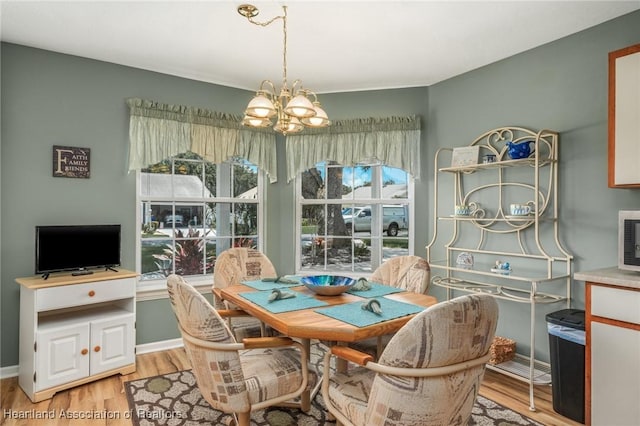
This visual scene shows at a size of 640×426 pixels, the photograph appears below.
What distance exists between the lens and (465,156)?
11.3 ft

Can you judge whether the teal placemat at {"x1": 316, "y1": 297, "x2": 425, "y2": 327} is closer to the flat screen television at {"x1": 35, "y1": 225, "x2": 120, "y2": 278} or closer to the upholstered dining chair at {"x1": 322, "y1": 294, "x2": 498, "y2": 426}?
the upholstered dining chair at {"x1": 322, "y1": 294, "x2": 498, "y2": 426}

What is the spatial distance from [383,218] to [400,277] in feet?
4.49

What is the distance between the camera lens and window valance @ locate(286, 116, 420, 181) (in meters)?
3.91

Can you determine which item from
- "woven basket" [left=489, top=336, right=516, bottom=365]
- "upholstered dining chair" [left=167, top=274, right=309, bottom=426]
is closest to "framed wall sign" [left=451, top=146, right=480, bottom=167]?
"woven basket" [left=489, top=336, right=516, bottom=365]

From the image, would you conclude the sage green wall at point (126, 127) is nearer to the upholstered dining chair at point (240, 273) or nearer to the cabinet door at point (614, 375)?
the cabinet door at point (614, 375)

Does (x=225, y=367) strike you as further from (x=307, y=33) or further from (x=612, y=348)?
(x=307, y=33)

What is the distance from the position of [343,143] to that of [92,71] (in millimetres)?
2376

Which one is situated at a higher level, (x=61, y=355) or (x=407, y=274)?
(x=407, y=274)

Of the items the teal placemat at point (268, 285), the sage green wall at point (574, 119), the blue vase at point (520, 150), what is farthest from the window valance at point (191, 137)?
the blue vase at point (520, 150)

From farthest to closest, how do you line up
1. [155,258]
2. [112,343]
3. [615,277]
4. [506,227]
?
[155,258], [506,227], [112,343], [615,277]

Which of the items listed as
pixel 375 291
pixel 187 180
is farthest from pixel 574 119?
pixel 187 180

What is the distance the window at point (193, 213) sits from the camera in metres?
3.62

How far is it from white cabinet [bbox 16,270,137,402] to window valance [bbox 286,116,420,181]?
2.06 m

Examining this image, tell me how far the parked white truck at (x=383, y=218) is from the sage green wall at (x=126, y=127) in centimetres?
85
